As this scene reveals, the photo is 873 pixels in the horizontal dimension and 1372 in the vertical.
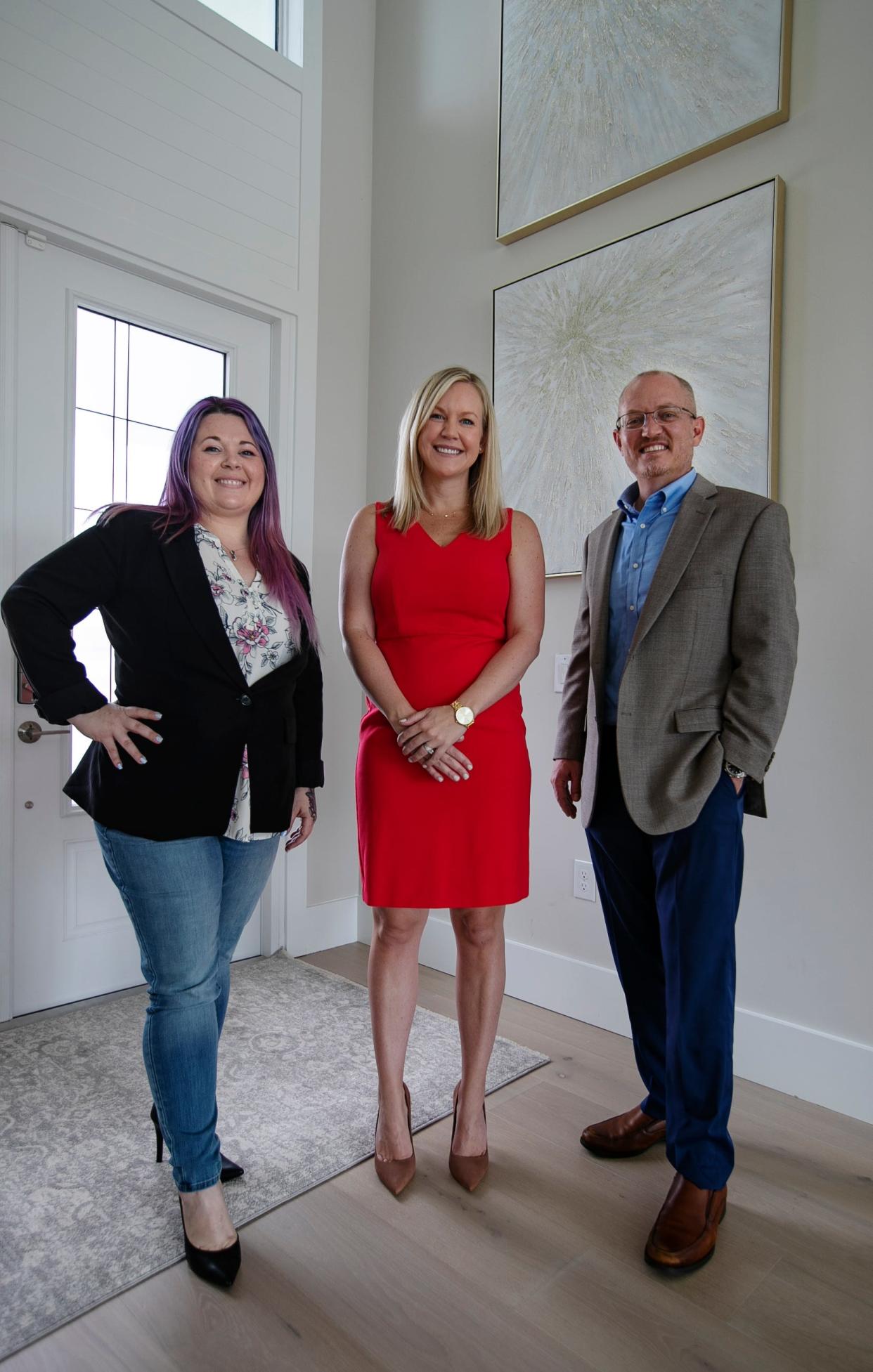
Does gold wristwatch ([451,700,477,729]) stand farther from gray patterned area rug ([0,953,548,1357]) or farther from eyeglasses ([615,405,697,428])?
gray patterned area rug ([0,953,548,1357])

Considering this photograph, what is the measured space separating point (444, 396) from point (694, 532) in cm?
56

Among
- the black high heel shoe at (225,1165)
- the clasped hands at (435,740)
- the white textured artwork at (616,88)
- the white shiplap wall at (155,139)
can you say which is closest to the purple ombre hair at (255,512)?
the clasped hands at (435,740)

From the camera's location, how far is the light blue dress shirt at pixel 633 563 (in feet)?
5.67

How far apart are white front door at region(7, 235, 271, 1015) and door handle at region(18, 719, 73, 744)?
0.5 inches

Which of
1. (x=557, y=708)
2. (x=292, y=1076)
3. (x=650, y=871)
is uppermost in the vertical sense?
(x=557, y=708)

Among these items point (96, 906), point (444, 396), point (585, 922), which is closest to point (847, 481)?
point (444, 396)

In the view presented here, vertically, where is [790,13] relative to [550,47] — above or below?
below

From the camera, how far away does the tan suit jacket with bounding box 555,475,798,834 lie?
154 cm

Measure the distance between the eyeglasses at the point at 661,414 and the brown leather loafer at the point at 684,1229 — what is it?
4.67 ft

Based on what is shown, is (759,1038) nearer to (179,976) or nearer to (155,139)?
(179,976)

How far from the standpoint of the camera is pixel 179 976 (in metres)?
1.44

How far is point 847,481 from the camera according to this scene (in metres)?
2.10

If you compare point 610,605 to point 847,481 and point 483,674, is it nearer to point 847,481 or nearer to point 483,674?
point 483,674

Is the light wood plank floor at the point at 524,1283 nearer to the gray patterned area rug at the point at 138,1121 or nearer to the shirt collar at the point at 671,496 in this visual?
the gray patterned area rug at the point at 138,1121
